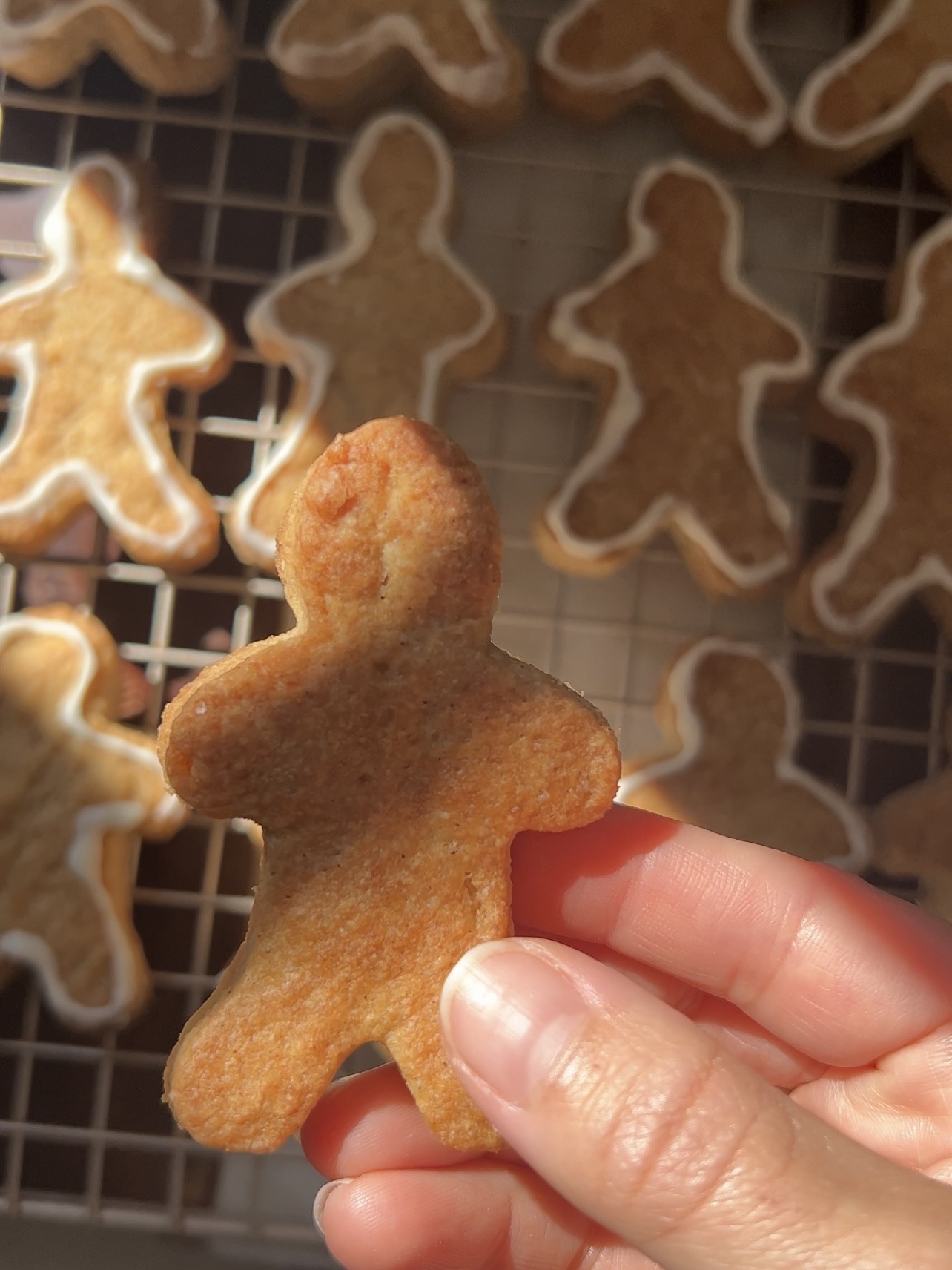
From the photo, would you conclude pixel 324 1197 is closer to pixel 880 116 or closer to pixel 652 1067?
pixel 652 1067

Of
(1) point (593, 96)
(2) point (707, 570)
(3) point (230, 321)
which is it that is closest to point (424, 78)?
(1) point (593, 96)

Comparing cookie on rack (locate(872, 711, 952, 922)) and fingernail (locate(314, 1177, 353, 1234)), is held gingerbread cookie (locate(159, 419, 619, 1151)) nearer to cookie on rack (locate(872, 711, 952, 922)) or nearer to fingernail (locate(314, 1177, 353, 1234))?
fingernail (locate(314, 1177, 353, 1234))

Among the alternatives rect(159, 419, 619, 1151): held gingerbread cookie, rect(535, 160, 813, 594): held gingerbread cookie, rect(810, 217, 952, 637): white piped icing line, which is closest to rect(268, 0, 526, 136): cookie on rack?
rect(535, 160, 813, 594): held gingerbread cookie

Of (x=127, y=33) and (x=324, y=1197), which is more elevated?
(x=127, y=33)

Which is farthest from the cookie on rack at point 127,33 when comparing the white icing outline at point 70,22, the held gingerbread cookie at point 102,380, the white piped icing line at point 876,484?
the white piped icing line at point 876,484

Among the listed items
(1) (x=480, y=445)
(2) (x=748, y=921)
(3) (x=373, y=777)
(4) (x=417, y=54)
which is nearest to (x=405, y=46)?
(4) (x=417, y=54)
